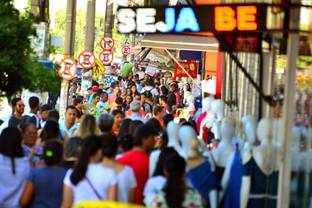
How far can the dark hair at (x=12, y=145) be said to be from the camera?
9.57 metres

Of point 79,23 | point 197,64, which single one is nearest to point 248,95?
point 197,64

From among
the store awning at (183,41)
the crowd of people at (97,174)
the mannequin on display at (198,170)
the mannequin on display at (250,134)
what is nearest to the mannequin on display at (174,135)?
the crowd of people at (97,174)

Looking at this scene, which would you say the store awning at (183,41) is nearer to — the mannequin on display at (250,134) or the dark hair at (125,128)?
the dark hair at (125,128)

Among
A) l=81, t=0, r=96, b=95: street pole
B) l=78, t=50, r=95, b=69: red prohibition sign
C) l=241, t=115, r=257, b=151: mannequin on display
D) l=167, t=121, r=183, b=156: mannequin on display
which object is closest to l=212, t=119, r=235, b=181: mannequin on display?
l=241, t=115, r=257, b=151: mannequin on display

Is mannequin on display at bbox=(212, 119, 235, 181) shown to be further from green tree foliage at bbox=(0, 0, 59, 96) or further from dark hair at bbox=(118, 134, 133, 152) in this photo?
green tree foliage at bbox=(0, 0, 59, 96)

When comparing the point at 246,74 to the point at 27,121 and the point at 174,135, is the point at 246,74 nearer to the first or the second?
the point at 174,135

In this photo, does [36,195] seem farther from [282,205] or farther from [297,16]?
[297,16]

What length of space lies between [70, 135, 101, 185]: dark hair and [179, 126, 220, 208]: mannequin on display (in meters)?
1.58

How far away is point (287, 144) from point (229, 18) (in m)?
1.54

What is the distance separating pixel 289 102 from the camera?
32.9 feet

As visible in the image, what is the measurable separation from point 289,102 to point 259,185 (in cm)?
120

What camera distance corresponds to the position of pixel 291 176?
10.2 m

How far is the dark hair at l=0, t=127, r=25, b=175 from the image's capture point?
9.57m

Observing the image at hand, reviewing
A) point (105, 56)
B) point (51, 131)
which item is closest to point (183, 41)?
point (51, 131)
